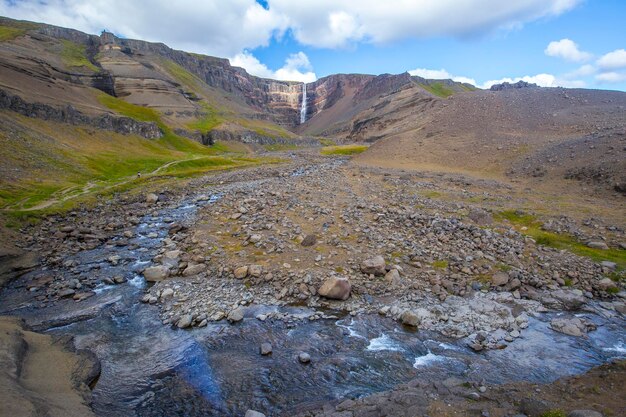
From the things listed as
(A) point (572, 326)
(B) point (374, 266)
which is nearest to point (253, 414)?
(B) point (374, 266)

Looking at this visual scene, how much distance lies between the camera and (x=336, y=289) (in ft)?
54.6

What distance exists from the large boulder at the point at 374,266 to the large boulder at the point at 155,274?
37.8 ft

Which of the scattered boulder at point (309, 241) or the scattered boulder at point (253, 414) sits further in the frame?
the scattered boulder at point (309, 241)

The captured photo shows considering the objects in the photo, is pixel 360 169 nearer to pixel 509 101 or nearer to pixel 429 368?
pixel 509 101

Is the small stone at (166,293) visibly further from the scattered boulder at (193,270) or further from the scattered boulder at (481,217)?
the scattered boulder at (481,217)

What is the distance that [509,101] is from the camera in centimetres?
6800

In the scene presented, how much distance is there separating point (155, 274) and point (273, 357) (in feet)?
32.8

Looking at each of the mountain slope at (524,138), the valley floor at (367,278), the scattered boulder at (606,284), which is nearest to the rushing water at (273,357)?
the valley floor at (367,278)

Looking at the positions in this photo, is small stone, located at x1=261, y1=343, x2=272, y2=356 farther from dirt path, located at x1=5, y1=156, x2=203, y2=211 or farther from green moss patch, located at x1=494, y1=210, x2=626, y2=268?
dirt path, located at x1=5, y1=156, x2=203, y2=211

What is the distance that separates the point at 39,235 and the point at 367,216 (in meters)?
25.6

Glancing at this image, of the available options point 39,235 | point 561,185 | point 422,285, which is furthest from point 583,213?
point 39,235

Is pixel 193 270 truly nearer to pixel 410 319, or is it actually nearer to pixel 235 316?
pixel 235 316

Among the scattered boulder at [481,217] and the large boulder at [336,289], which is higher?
the scattered boulder at [481,217]

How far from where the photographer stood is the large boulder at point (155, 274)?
62.0ft
